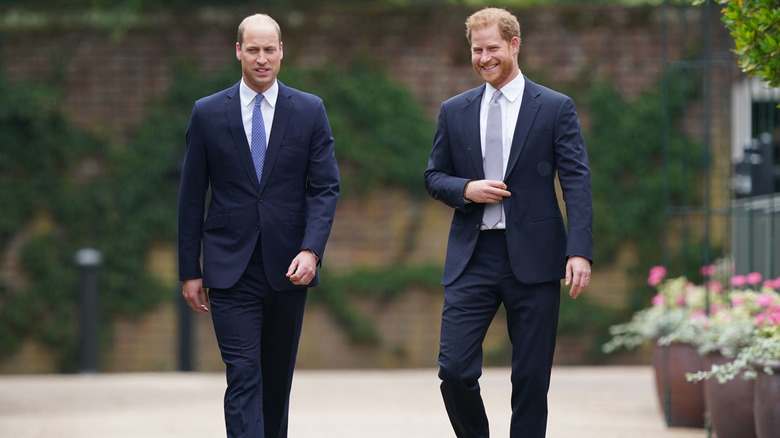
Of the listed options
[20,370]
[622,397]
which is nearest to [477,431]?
[622,397]

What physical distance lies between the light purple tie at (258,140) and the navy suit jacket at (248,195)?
0.04m

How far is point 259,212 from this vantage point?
4.52m

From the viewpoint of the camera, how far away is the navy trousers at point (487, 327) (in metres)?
4.39

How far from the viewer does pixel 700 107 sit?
37.6 feet

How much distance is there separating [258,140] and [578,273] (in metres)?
1.30

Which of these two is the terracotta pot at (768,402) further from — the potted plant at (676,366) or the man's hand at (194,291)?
the man's hand at (194,291)

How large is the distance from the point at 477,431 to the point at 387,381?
5397 millimetres

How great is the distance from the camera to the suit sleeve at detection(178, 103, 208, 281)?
4.55m

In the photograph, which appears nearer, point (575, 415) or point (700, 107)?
point (575, 415)

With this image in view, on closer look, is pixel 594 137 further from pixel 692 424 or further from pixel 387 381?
pixel 692 424

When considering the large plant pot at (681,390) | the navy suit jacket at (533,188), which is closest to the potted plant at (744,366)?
the large plant pot at (681,390)

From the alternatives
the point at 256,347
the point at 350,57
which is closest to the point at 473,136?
the point at 256,347

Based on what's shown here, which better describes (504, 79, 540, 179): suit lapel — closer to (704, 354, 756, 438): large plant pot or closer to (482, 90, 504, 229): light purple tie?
(482, 90, 504, 229): light purple tie

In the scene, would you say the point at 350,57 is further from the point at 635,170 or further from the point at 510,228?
the point at 510,228
